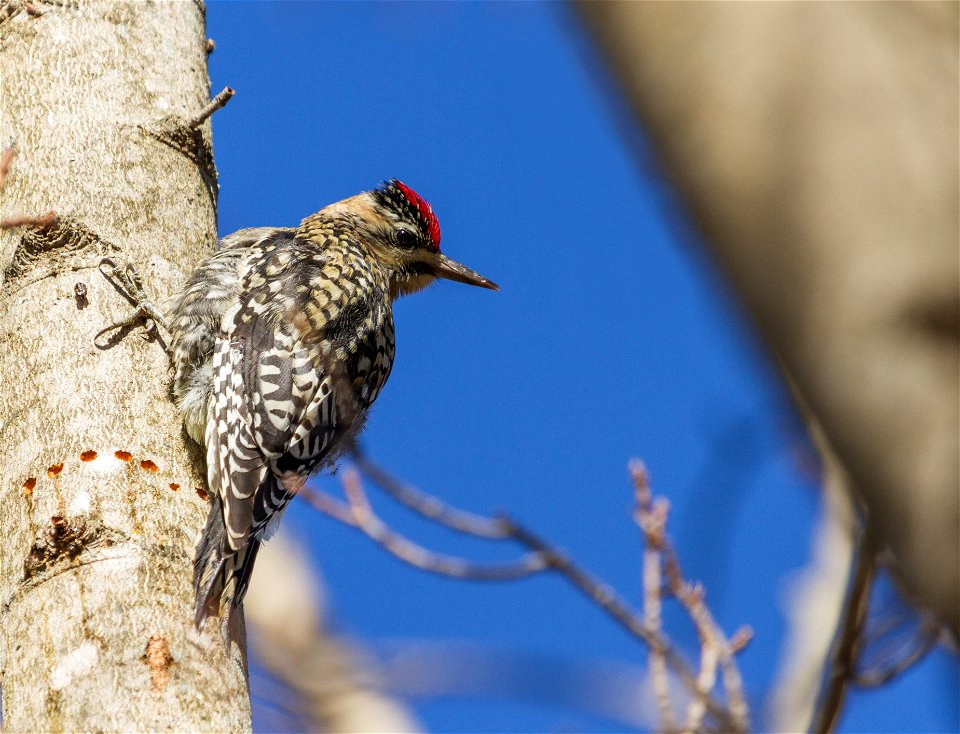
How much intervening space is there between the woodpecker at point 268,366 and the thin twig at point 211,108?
1.35 ft

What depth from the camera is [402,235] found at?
4.78 m

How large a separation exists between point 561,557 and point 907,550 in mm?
1891

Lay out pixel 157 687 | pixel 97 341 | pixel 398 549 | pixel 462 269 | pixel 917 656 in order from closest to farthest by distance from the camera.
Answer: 1. pixel 157 687
2. pixel 917 656
3. pixel 97 341
4. pixel 398 549
5. pixel 462 269

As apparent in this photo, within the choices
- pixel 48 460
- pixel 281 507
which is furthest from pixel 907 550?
pixel 281 507

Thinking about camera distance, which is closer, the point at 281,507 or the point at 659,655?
the point at 659,655

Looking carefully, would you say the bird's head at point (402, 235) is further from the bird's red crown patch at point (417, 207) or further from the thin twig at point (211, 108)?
the thin twig at point (211, 108)

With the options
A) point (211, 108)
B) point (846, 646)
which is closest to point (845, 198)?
point (846, 646)

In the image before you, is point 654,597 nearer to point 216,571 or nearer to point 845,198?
point 216,571

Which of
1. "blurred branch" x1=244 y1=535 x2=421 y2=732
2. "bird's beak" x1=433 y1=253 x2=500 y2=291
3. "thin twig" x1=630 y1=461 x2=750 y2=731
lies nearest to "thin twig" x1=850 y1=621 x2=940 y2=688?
"thin twig" x1=630 y1=461 x2=750 y2=731

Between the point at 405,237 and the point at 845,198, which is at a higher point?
the point at 845,198

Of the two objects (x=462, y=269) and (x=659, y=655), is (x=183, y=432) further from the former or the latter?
(x=462, y=269)

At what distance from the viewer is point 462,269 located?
16.1ft

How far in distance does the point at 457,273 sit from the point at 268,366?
148 cm

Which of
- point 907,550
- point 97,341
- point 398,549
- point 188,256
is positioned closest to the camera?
point 907,550
